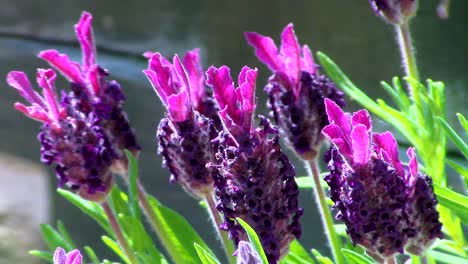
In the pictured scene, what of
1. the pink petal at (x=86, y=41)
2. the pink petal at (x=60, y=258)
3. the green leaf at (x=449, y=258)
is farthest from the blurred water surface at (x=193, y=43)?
the pink petal at (x=60, y=258)

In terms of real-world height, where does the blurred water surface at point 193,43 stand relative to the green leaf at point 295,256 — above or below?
above

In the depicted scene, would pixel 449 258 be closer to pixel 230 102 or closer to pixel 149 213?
pixel 149 213

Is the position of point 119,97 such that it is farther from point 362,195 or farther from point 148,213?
point 362,195

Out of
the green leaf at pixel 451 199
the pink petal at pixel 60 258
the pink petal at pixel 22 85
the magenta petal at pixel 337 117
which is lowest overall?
the pink petal at pixel 60 258

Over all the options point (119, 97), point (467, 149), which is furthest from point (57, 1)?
point (467, 149)

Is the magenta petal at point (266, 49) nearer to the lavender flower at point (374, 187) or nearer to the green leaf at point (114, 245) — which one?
the lavender flower at point (374, 187)

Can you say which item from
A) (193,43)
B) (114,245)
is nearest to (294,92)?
(114,245)
